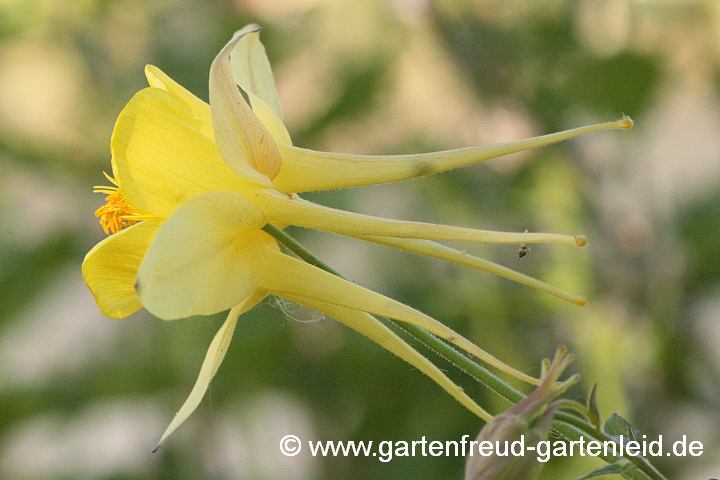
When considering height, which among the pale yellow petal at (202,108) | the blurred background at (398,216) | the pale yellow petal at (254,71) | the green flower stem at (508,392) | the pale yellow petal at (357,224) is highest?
the blurred background at (398,216)

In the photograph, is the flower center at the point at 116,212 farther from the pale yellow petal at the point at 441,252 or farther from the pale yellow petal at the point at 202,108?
the pale yellow petal at the point at 441,252

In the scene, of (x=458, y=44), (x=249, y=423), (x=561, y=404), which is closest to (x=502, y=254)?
(x=458, y=44)

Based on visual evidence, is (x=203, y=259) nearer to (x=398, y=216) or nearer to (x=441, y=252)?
(x=441, y=252)

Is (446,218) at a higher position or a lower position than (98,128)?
lower

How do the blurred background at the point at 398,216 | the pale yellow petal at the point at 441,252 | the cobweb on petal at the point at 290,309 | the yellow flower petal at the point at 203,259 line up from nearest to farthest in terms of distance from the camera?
the yellow flower petal at the point at 203,259 < the pale yellow petal at the point at 441,252 < the cobweb on petal at the point at 290,309 < the blurred background at the point at 398,216

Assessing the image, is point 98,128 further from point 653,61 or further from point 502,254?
point 653,61

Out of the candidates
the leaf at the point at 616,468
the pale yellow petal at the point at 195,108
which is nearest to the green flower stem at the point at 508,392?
the leaf at the point at 616,468

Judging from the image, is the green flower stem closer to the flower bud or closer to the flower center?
the flower bud
